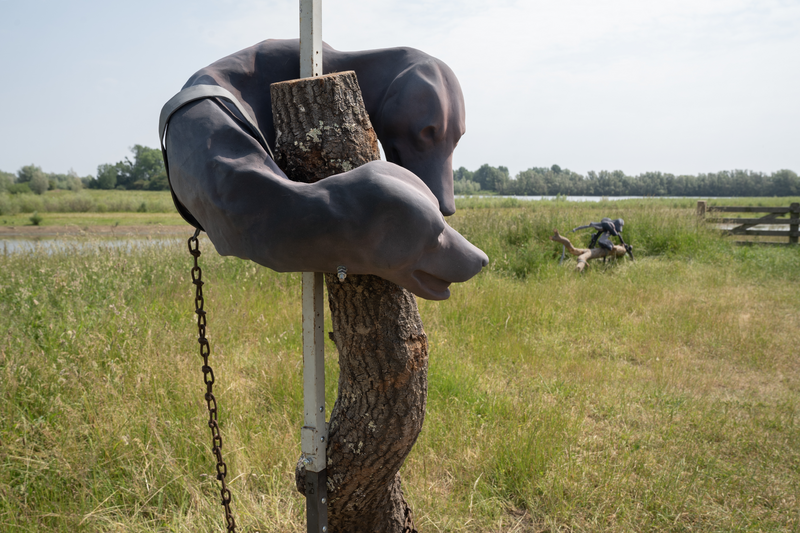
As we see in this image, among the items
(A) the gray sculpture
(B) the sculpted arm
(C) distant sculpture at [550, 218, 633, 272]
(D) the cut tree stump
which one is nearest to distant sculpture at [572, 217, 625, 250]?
(C) distant sculpture at [550, 218, 633, 272]

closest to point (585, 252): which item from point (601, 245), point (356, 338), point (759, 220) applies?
point (601, 245)

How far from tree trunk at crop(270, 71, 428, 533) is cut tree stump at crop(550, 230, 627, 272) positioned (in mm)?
6643

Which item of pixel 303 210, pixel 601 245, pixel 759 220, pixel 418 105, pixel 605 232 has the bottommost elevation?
pixel 601 245

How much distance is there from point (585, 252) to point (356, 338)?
7.28m

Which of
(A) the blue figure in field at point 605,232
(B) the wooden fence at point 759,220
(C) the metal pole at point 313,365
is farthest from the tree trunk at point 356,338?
(B) the wooden fence at point 759,220

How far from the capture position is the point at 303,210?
887mm

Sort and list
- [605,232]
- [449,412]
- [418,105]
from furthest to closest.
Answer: [605,232] → [449,412] → [418,105]

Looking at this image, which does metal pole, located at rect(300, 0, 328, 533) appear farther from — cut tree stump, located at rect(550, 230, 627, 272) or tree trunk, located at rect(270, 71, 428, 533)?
cut tree stump, located at rect(550, 230, 627, 272)

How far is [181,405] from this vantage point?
284cm

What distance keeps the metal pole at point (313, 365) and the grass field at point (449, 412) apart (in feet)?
3.07

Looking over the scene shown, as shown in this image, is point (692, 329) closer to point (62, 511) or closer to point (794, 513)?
point (794, 513)

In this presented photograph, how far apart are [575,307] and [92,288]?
5182mm

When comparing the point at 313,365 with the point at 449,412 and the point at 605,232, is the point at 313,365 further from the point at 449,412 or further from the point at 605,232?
the point at 605,232

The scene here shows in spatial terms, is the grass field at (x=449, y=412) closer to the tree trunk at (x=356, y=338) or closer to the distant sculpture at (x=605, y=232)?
the tree trunk at (x=356, y=338)
